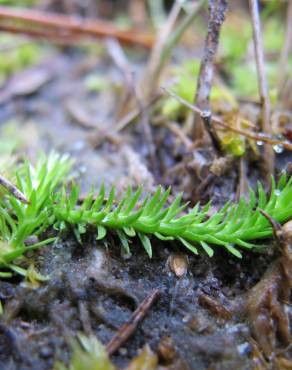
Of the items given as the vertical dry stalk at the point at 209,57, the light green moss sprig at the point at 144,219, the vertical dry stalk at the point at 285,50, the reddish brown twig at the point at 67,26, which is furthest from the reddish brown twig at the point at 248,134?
→ the reddish brown twig at the point at 67,26

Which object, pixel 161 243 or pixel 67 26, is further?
pixel 67 26

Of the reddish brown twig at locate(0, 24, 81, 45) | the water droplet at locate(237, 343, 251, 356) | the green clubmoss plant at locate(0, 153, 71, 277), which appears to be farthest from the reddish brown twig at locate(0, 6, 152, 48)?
the water droplet at locate(237, 343, 251, 356)

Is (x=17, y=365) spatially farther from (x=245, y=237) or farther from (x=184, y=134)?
(x=184, y=134)

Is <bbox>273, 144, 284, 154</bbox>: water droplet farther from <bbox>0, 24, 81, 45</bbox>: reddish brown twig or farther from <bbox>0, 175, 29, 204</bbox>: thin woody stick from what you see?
<bbox>0, 24, 81, 45</bbox>: reddish brown twig

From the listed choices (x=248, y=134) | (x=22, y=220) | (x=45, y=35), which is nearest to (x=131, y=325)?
(x=22, y=220)

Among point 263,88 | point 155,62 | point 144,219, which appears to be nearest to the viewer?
point 144,219

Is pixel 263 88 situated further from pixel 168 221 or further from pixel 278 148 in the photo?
pixel 168 221

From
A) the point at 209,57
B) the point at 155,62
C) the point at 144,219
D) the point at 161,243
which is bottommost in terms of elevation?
the point at 161,243
